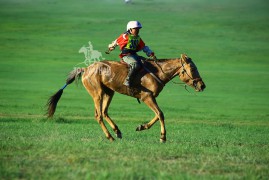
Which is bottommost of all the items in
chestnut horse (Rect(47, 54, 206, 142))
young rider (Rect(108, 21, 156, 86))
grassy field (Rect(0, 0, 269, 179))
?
grassy field (Rect(0, 0, 269, 179))

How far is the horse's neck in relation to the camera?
461 inches

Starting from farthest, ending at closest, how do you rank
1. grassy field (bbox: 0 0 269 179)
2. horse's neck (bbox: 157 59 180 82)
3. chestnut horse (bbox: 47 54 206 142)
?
horse's neck (bbox: 157 59 180 82) → chestnut horse (bbox: 47 54 206 142) → grassy field (bbox: 0 0 269 179)

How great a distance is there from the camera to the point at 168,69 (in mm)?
11734

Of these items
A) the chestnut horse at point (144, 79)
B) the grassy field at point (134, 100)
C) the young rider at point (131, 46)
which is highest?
the young rider at point (131, 46)

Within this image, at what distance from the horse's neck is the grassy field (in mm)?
1211

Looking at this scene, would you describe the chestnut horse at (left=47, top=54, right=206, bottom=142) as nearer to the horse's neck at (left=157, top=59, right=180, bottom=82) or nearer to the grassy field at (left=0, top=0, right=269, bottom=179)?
the horse's neck at (left=157, top=59, right=180, bottom=82)

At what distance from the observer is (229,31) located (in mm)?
65188

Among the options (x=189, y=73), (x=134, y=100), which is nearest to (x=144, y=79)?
(x=189, y=73)

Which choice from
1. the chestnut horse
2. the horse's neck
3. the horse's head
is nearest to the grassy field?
the chestnut horse

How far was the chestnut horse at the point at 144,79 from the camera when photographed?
1159 cm

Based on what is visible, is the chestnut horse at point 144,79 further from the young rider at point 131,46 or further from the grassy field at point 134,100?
the grassy field at point 134,100

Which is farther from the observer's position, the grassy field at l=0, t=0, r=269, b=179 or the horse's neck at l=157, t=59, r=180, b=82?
the horse's neck at l=157, t=59, r=180, b=82

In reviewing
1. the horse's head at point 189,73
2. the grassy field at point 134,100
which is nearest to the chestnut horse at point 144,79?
the horse's head at point 189,73

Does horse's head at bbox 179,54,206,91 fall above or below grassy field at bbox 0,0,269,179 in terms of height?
above
